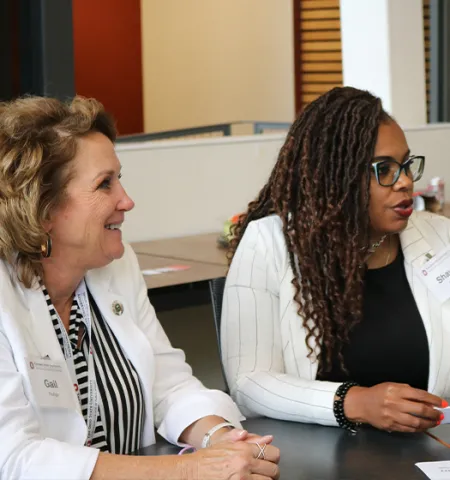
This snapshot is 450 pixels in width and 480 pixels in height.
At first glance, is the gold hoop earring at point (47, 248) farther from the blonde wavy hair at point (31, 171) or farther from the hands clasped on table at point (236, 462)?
the hands clasped on table at point (236, 462)

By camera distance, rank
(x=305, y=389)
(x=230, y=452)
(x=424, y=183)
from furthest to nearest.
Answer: (x=424, y=183)
(x=305, y=389)
(x=230, y=452)

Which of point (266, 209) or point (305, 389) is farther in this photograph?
point (266, 209)

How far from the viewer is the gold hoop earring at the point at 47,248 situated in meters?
1.92

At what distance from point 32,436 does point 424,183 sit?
165 inches

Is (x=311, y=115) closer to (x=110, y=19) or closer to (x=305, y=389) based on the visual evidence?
(x=305, y=389)

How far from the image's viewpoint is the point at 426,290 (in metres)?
2.44

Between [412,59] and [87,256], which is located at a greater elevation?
[412,59]

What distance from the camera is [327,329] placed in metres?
2.35

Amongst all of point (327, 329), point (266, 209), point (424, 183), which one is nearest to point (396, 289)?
point (327, 329)

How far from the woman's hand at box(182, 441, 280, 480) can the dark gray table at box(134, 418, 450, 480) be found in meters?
0.04

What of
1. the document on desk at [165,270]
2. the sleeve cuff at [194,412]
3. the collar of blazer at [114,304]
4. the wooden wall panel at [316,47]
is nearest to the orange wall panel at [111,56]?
the wooden wall panel at [316,47]

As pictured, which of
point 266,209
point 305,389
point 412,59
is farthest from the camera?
point 412,59

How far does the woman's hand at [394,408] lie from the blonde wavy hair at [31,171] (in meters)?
0.73

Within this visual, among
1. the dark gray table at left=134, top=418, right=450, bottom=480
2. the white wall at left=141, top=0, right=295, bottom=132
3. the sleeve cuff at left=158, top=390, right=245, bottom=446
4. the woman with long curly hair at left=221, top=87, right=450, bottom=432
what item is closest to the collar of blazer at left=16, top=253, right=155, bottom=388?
the sleeve cuff at left=158, top=390, right=245, bottom=446
